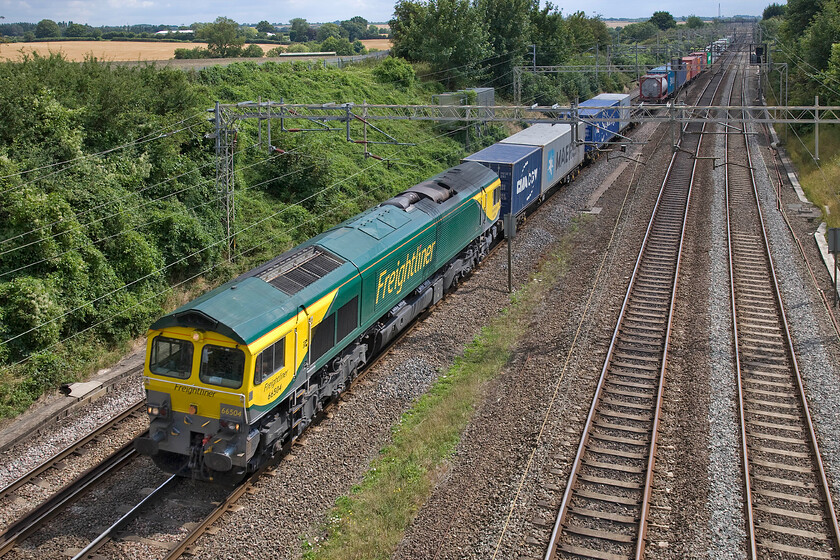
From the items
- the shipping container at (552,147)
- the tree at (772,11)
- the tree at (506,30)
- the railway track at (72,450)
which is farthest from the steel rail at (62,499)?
the tree at (772,11)

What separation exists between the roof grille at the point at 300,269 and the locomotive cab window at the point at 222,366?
187 cm

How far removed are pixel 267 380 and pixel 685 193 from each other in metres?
26.4

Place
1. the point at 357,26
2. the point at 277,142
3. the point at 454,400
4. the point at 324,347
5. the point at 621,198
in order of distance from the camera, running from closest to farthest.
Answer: the point at 324,347 < the point at 454,400 < the point at 277,142 < the point at 621,198 < the point at 357,26

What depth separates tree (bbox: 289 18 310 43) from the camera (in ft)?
363

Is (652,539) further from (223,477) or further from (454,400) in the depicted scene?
(223,477)

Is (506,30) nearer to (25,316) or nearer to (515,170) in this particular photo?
(515,170)

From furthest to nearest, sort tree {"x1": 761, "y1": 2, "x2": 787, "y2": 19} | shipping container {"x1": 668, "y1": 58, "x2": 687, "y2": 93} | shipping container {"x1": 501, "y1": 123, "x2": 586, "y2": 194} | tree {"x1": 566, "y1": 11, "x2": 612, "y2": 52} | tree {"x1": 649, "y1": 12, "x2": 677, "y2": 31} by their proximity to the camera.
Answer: tree {"x1": 761, "y1": 2, "x2": 787, "y2": 19} → tree {"x1": 649, "y1": 12, "x2": 677, "y2": 31} → tree {"x1": 566, "y1": 11, "x2": 612, "y2": 52} → shipping container {"x1": 668, "y1": 58, "x2": 687, "y2": 93} → shipping container {"x1": 501, "y1": 123, "x2": 586, "y2": 194}

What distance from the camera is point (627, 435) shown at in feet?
45.9

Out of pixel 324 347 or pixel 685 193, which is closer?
pixel 324 347

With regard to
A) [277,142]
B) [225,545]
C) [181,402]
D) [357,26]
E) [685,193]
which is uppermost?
[357,26]

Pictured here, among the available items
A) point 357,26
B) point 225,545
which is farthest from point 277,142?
point 357,26

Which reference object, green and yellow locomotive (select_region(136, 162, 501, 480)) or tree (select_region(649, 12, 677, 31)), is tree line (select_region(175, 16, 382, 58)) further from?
tree (select_region(649, 12, 677, 31))

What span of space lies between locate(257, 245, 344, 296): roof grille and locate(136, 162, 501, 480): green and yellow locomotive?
2 cm

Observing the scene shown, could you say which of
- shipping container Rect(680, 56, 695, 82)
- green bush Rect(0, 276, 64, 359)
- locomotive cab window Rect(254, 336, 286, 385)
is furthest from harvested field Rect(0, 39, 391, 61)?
shipping container Rect(680, 56, 695, 82)
